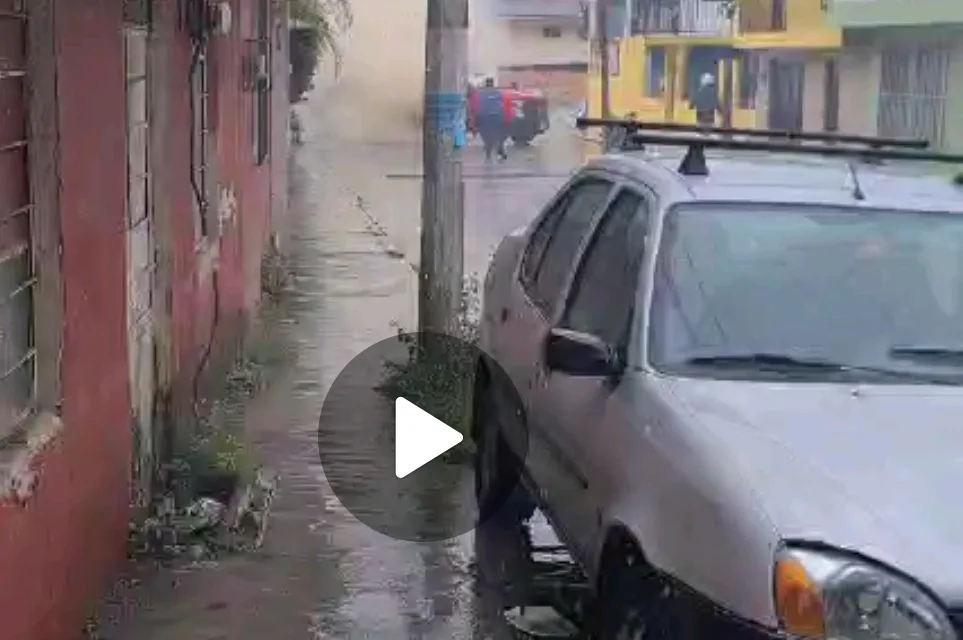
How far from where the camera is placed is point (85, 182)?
231 inches

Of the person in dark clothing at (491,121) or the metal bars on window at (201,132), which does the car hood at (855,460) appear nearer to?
the metal bars on window at (201,132)

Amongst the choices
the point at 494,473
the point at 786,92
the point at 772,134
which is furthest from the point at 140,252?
the point at 786,92

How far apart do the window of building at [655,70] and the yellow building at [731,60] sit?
0.03 meters

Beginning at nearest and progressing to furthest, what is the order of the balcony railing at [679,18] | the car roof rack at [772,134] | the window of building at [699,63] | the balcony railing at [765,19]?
the car roof rack at [772,134] < the balcony railing at [765,19] < the window of building at [699,63] < the balcony railing at [679,18]

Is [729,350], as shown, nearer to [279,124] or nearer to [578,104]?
[279,124]

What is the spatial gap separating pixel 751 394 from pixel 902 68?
1181 inches

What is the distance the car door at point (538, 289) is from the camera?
6.25 meters

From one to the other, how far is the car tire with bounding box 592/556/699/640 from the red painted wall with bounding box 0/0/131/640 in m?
1.75

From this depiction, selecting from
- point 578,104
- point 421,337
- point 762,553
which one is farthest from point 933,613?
point 578,104

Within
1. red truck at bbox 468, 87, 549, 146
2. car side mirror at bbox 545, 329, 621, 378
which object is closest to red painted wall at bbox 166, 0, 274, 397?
car side mirror at bbox 545, 329, 621, 378

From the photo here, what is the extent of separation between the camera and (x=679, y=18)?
4656 centimetres

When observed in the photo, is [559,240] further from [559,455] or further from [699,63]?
[699,63]

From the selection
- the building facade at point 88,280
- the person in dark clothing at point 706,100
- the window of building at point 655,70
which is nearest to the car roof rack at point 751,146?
the building facade at point 88,280
